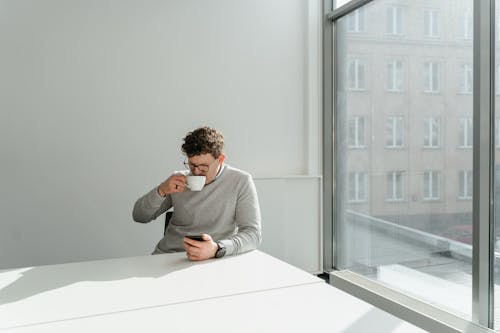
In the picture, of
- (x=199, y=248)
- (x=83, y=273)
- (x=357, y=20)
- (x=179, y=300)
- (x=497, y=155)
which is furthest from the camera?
(x=357, y=20)

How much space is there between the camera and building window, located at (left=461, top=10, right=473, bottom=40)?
241 cm

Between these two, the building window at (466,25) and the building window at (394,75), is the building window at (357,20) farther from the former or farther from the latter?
the building window at (466,25)

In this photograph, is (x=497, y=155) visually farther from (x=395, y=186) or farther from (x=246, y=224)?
(x=246, y=224)

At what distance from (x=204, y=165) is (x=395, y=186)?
154 centimetres

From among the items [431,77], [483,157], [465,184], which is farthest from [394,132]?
[483,157]

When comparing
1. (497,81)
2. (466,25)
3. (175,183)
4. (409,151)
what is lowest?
(175,183)

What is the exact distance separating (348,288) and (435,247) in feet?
2.49

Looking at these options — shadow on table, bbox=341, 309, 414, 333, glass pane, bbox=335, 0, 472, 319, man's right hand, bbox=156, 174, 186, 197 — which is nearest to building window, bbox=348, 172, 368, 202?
glass pane, bbox=335, 0, 472, 319

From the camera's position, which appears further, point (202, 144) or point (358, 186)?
point (358, 186)

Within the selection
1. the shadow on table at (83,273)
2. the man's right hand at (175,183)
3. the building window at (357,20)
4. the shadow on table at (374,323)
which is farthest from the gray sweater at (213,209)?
the building window at (357,20)

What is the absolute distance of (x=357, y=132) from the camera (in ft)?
11.2

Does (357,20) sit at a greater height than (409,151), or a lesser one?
greater

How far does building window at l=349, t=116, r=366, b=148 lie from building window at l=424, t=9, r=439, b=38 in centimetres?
81

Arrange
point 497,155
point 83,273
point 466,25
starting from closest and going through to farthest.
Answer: point 83,273, point 497,155, point 466,25
